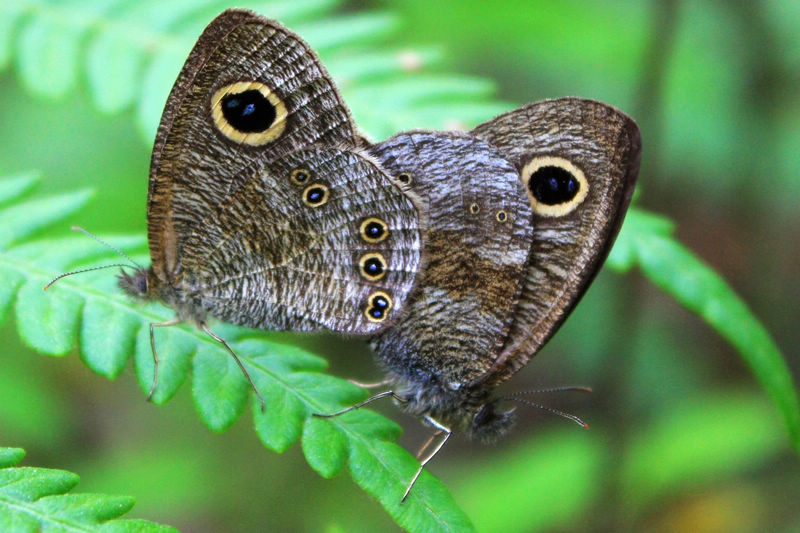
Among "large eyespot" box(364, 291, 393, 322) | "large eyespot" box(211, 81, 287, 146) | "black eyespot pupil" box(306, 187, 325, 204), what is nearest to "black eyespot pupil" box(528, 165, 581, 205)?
"large eyespot" box(364, 291, 393, 322)

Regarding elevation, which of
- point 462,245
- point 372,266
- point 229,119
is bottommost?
point 372,266

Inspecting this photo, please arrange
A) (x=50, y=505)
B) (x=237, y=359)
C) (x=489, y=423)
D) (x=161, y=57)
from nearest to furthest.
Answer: (x=50, y=505), (x=237, y=359), (x=489, y=423), (x=161, y=57)

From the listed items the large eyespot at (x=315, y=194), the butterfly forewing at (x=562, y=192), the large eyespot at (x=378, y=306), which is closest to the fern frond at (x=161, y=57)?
the large eyespot at (x=315, y=194)

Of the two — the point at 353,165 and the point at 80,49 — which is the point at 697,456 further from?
the point at 80,49

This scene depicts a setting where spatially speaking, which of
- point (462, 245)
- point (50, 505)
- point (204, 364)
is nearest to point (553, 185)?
point (462, 245)

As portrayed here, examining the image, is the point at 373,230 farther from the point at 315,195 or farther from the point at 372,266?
the point at 315,195

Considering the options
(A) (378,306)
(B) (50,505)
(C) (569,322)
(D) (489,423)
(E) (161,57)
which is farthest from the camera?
(C) (569,322)

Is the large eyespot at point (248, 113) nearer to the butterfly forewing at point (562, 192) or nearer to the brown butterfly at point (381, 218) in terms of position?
the brown butterfly at point (381, 218)

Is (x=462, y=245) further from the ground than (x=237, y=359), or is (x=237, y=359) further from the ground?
(x=462, y=245)
